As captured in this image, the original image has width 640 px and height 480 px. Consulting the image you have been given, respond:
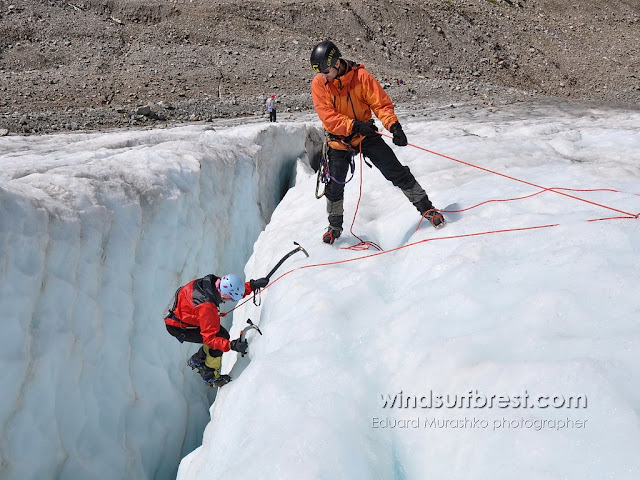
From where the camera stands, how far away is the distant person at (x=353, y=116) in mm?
3658

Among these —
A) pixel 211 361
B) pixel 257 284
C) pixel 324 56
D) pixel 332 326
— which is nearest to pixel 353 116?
pixel 324 56

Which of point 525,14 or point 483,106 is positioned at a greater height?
point 525,14

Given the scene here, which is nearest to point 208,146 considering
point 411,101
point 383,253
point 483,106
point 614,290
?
point 383,253

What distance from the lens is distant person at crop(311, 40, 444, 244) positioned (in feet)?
12.0

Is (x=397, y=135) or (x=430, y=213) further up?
(x=397, y=135)

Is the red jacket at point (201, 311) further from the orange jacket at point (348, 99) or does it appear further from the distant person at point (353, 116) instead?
the orange jacket at point (348, 99)

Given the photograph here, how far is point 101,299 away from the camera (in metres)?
3.71

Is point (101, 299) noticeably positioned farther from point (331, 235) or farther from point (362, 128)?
point (362, 128)

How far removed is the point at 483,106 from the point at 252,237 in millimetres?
12518

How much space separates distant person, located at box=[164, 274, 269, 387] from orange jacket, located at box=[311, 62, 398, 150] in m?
1.52

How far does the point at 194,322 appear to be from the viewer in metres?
3.90

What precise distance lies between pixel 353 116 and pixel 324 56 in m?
0.61

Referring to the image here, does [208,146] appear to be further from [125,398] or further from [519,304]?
[519,304]

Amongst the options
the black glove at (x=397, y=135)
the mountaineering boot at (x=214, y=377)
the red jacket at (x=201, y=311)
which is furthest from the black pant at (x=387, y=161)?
the mountaineering boot at (x=214, y=377)
